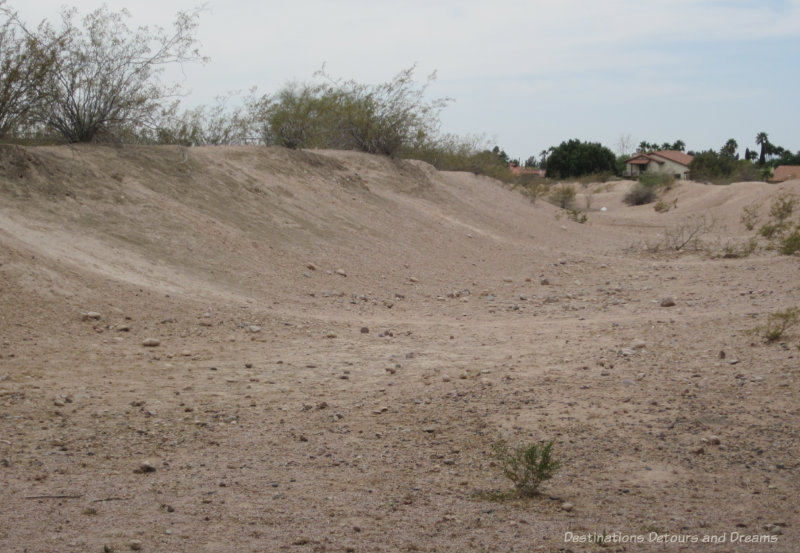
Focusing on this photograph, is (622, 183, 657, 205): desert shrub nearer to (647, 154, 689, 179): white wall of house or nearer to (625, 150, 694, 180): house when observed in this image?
(625, 150, 694, 180): house

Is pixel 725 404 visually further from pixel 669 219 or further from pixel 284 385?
pixel 669 219

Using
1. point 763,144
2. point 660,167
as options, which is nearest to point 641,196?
point 660,167

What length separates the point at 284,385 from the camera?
6523 millimetres

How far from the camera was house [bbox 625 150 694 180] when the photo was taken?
220 feet

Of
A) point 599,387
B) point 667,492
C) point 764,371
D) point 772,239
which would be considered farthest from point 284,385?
point 772,239

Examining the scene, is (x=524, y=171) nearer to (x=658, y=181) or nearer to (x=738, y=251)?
(x=658, y=181)

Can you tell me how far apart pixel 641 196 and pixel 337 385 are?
33.3 m

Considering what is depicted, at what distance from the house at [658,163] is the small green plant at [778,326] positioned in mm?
60671

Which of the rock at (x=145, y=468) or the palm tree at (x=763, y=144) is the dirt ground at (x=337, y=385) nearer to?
the rock at (x=145, y=468)

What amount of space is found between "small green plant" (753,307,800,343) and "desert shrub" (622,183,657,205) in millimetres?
31093

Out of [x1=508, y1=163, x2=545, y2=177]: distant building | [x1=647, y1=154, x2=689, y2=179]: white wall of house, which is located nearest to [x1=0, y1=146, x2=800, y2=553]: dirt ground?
[x1=508, y1=163, x2=545, y2=177]: distant building

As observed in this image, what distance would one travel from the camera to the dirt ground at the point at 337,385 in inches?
158

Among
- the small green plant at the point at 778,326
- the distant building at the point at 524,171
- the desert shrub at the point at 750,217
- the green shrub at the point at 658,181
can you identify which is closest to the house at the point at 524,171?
the distant building at the point at 524,171

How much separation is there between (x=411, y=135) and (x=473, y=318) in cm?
1244
